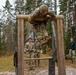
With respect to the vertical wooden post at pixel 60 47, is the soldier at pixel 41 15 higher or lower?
higher

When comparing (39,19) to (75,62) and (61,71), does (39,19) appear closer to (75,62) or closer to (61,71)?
(61,71)

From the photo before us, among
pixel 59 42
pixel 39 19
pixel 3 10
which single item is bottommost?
pixel 59 42

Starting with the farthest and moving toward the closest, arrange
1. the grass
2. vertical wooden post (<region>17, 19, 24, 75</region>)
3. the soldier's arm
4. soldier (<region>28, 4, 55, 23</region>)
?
the grass, vertical wooden post (<region>17, 19, 24, 75</region>), the soldier's arm, soldier (<region>28, 4, 55, 23</region>)

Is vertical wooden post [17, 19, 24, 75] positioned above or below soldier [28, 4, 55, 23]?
below

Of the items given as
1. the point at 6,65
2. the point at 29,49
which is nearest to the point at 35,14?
the point at 29,49

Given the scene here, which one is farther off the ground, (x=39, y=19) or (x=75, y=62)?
(x=39, y=19)

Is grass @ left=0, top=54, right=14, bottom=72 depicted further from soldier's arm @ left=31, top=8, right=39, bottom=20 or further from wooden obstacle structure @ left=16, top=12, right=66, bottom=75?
soldier's arm @ left=31, top=8, right=39, bottom=20

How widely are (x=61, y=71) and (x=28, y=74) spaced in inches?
305

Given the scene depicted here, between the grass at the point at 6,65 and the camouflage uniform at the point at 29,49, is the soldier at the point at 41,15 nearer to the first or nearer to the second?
the camouflage uniform at the point at 29,49

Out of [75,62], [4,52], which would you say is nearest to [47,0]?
[4,52]

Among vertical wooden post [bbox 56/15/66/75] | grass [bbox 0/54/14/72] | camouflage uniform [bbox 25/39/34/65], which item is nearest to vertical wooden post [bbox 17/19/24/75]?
vertical wooden post [bbox 56/15/66/75]

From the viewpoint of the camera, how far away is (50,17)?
18.2ft

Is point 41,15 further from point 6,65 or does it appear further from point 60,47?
point 6,65

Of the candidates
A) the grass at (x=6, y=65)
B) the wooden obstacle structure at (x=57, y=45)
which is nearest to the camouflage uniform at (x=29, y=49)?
the grass at (x=6, y=65)
